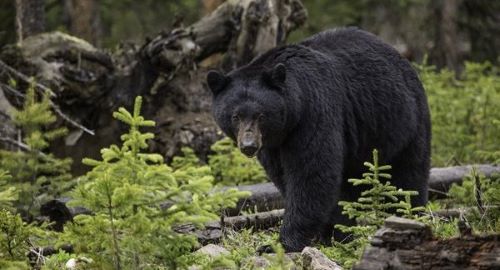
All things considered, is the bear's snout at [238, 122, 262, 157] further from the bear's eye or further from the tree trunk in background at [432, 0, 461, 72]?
the tree trunk in background at [432, 0, 461, 72]

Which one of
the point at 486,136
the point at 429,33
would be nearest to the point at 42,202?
the point at 486,136

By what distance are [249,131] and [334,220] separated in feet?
5.24

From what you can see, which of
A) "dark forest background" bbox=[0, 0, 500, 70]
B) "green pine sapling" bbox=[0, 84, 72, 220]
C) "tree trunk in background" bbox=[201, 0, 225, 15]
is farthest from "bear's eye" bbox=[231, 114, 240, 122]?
"dark forest background" bbox=[0, 0, 500, 70]

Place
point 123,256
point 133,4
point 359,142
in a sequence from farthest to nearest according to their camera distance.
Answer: point 133,4 < point 359,142 < point 123,256

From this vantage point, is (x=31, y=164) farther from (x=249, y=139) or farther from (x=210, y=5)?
(x=210, y=5)

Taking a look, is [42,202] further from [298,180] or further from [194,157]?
[298,180]

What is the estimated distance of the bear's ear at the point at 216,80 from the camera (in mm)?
6882

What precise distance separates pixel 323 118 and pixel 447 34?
10.7 m

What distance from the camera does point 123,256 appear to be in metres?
4.80

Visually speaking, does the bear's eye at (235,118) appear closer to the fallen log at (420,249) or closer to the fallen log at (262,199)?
the fallen log at (262,199)

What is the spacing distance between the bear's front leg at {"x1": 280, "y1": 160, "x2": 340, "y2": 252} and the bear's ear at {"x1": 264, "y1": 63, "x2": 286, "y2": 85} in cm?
71

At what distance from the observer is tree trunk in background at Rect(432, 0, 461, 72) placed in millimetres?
16812

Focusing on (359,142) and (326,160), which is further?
(359,142)

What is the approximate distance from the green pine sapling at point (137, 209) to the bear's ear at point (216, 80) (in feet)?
6.82
